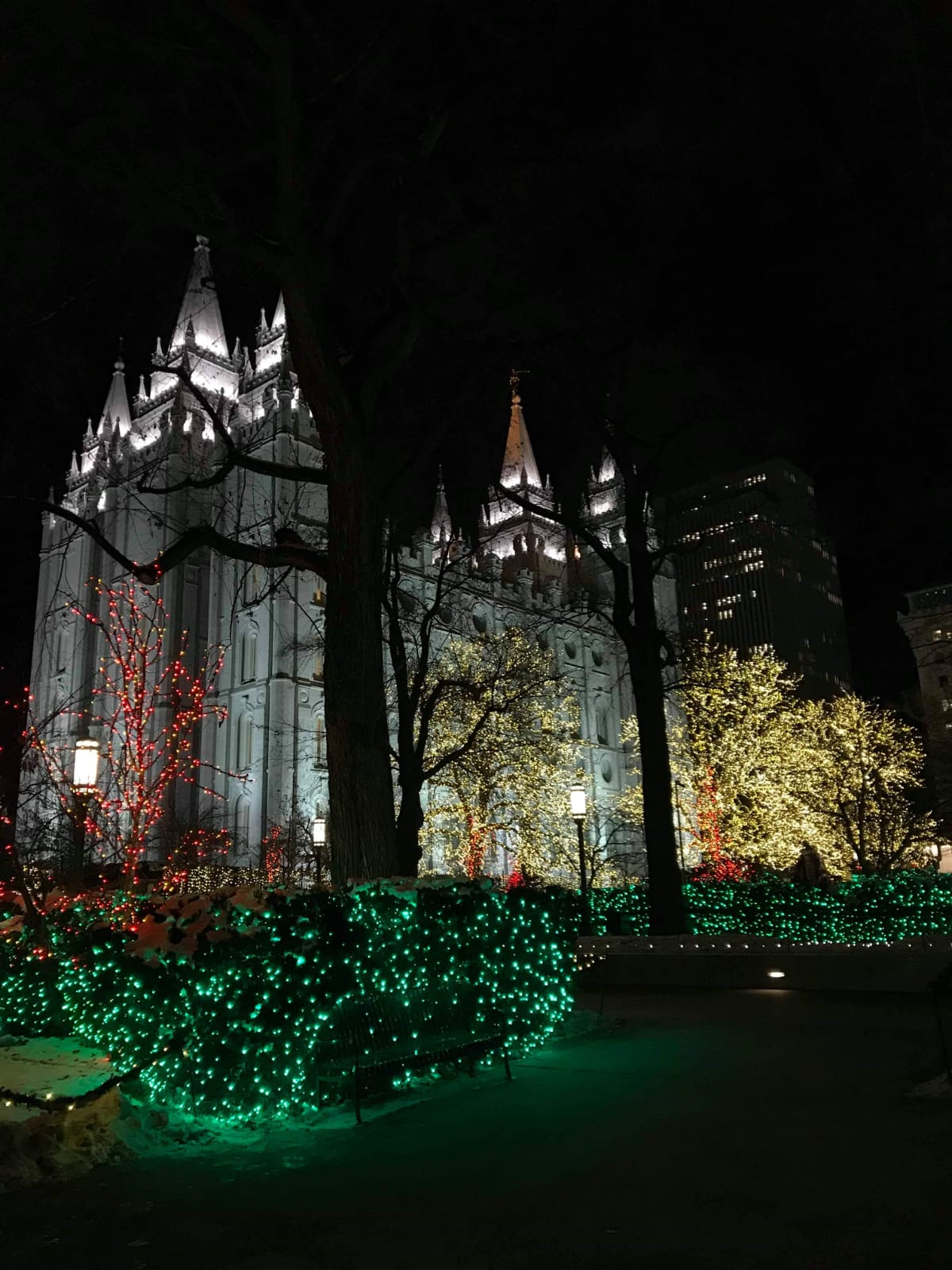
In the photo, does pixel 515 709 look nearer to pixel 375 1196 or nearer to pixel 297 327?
pixel 297 327

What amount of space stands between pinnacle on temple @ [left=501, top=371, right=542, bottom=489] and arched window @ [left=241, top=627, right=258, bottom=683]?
26840 mm

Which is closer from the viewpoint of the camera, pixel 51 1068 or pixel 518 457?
pixel 51 1068

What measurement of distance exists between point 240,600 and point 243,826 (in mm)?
11938

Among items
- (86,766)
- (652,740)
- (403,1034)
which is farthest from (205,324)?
(403,1034)

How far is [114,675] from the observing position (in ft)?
183

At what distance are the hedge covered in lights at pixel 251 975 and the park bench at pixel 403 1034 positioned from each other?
0.38 feet

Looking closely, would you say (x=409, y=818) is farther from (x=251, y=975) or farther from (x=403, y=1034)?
(x=251, y=975)

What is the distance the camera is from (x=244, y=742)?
5131 centimetres

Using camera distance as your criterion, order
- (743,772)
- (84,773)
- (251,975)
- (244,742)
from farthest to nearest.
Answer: (244,742)
(743,772)
(84,773)
(251,975)

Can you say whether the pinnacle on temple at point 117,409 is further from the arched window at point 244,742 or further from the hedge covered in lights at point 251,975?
the hedge covered in lights at point 251,975

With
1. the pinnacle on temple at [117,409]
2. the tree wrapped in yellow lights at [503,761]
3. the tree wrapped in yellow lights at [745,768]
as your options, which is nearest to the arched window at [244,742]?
the tree wrapped in yellow lights at [503,761]

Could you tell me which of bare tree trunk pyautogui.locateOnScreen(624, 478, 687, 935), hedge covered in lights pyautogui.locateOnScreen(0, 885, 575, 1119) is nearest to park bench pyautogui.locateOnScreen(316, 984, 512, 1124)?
hedge covered in lights pyautogui.locateOnScreen(0, 885, 575, 1119)

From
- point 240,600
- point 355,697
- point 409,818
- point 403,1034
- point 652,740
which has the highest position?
point 240,600

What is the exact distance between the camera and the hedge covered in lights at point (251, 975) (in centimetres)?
746
